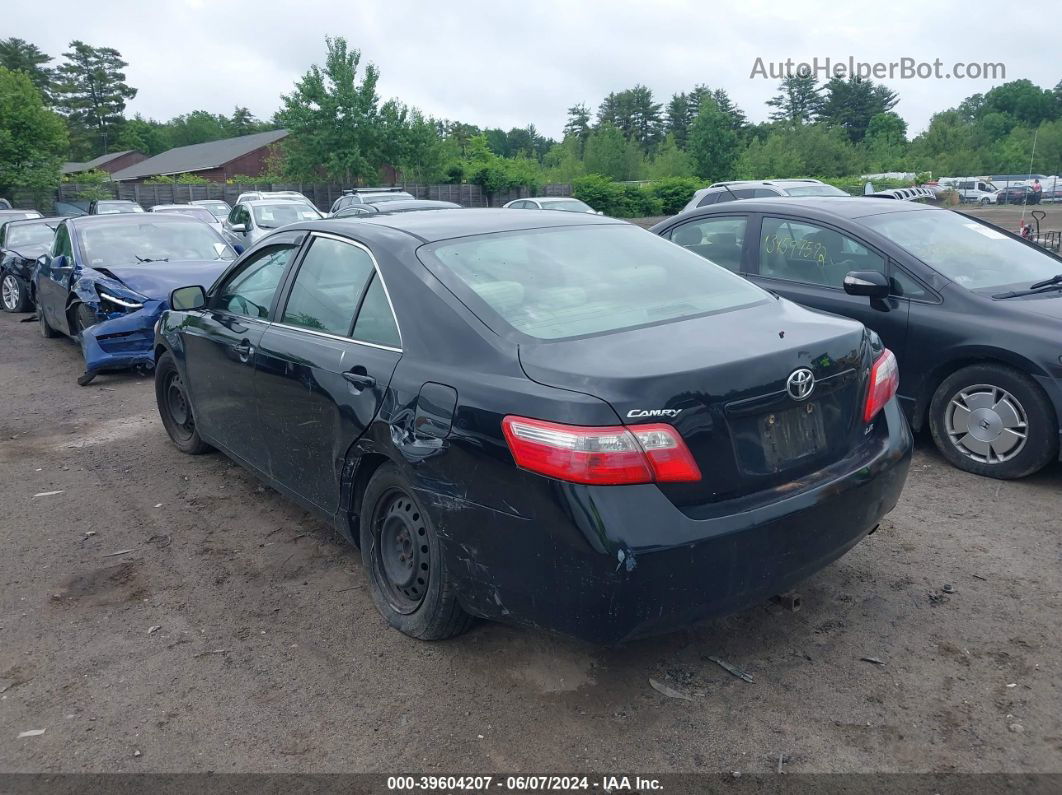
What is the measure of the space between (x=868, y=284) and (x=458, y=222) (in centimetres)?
284

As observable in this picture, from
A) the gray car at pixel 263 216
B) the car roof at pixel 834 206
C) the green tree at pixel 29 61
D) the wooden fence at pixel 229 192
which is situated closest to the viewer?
the car roof at pixel 834 206

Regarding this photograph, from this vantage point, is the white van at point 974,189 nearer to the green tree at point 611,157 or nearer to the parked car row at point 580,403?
the green tree at point 611,157

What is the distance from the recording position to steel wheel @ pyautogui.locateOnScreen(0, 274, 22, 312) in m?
14.1

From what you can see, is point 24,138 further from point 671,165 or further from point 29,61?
point 29,61

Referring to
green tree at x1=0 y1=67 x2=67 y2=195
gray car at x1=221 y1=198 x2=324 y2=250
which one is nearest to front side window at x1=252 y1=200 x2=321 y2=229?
gray car at x1=221 y1=198 x2=324 y2=250

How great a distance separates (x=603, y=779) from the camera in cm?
279

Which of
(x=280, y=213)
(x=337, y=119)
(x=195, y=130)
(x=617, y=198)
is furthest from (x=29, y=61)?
(x=280, y=213)

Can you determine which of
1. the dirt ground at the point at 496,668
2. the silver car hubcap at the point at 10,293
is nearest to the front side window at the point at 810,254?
the dirt ground at the point at 496,668

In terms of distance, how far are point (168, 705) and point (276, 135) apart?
67.4 m

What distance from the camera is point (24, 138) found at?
37156mm

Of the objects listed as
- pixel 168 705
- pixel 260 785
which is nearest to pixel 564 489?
pixel 260 785

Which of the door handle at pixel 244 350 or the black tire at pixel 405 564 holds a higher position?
the door handle at pixel 244 350

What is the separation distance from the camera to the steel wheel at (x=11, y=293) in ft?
46.3

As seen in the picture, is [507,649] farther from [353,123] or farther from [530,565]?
[353,123]
